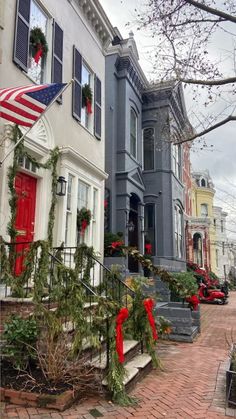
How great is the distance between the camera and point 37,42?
7.32 meters

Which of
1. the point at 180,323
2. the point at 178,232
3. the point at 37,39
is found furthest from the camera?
the point at 178,232

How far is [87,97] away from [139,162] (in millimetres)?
5810

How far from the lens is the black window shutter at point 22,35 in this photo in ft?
21.6

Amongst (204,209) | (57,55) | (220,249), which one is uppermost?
(204,209)

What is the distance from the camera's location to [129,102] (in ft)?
46.0

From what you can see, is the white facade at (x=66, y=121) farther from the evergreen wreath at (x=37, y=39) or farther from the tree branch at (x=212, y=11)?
the tree branch at (x=212, y=11)

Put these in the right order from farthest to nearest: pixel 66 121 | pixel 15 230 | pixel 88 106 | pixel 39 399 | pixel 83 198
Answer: pixel 88 106, pixel 83 198, pixel 66 121, pixel 15 230, pixel 39 399

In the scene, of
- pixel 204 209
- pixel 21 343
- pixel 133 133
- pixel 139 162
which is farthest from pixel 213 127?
pixel 204 209

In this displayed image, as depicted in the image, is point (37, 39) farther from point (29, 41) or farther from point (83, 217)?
point (83, 217)

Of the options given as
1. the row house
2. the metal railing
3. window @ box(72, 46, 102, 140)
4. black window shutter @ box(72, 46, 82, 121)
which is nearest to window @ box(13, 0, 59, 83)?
black window shutter @ box(72, 46, 82, 121)

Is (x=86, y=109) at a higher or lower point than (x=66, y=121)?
higher

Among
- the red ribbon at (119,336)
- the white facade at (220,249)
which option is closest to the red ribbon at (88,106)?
the red ribbon at (119,336)

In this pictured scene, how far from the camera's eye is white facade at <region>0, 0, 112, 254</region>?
6410mm

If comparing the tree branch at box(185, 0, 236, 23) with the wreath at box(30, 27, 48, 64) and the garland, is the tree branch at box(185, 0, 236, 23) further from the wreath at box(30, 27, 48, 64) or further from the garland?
the garland
